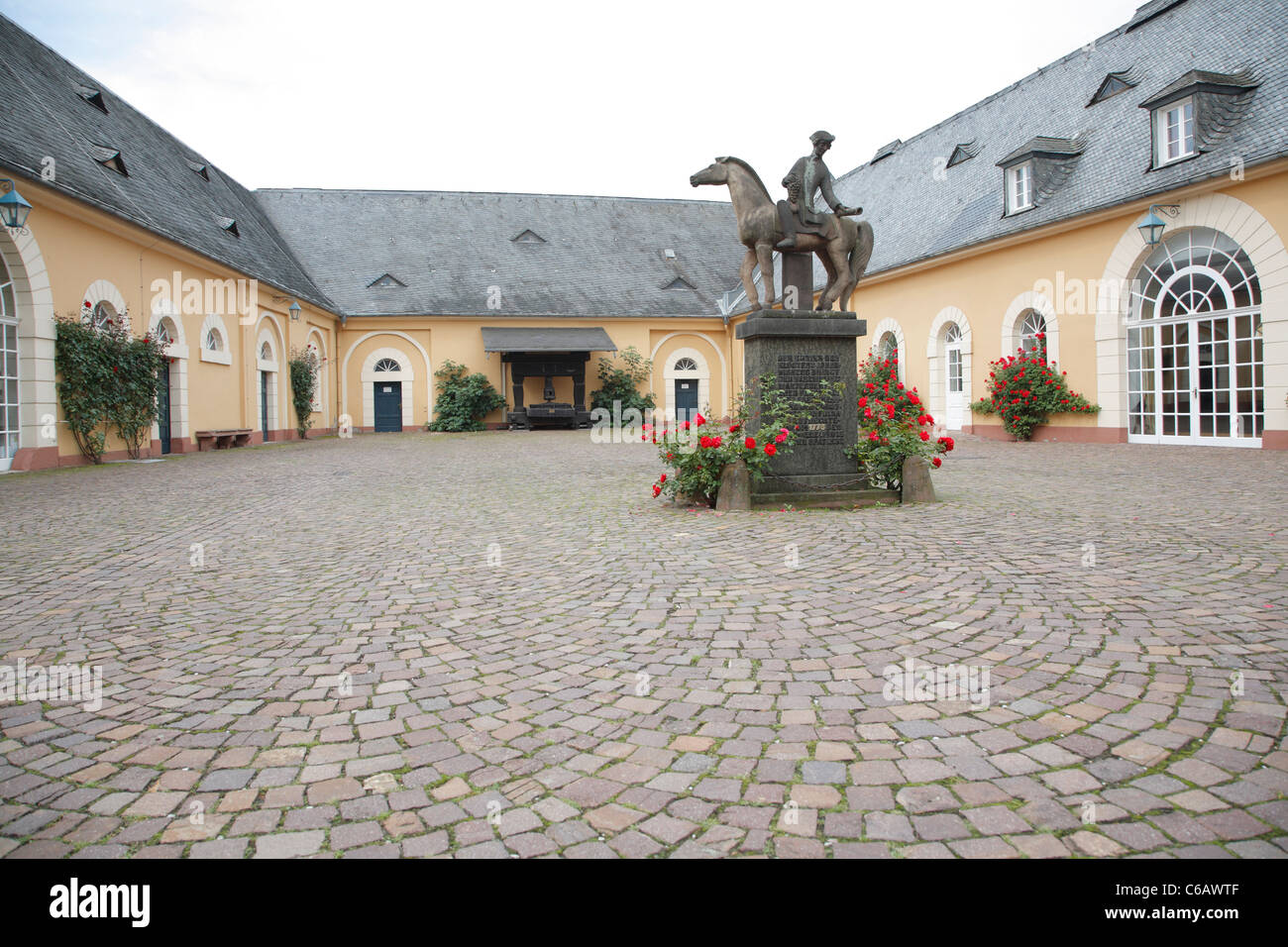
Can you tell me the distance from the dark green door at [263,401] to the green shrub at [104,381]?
6709 millimetres

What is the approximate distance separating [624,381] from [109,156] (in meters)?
17.5

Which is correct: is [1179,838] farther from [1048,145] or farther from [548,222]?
[548,222]

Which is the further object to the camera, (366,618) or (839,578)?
(839,578)

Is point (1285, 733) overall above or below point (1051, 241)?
below

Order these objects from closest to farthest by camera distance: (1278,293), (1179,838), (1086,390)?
1. (1179,838)
2. (1278,293)
3. (1086,390)

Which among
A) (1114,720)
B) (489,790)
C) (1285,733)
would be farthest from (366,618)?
(1285,733)

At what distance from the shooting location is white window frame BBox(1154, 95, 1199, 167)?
14609mm

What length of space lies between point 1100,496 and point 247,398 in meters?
19.9

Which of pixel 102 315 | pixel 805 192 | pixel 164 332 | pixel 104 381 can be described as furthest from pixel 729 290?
pixel 805 192

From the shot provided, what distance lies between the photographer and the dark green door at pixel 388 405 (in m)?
30.0

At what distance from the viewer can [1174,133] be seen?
15070 mm

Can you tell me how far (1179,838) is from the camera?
2.10 meters

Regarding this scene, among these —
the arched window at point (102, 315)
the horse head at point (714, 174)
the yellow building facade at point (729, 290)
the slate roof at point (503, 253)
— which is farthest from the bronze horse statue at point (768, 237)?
the slate roof at point (503, 253)

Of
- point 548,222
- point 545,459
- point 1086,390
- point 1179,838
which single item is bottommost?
point 1179,838
